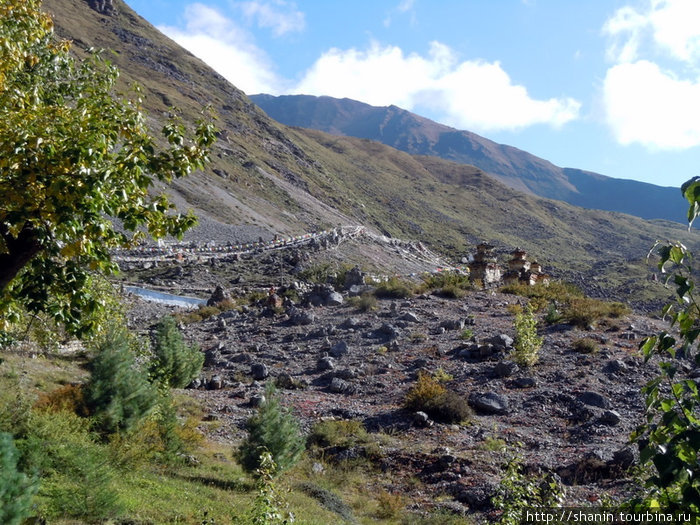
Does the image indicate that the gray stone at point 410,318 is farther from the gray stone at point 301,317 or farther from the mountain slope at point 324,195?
the mountain slope at point 324,195

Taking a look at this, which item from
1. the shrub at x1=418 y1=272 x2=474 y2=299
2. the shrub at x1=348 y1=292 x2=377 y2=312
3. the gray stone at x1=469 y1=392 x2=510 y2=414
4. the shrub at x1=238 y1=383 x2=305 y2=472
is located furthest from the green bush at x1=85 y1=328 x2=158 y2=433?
the shrub at x1=418 y1=272 x2=474 y2=299

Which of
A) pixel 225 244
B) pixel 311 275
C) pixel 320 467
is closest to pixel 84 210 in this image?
pixel 320 467

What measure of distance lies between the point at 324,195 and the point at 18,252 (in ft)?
240

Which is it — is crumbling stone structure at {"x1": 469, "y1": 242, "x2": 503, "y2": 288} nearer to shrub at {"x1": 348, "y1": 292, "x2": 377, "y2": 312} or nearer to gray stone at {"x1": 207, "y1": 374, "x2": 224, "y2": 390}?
shrub at {"x1": 348, "y1": 292, "x2": 377, "y2": 312}

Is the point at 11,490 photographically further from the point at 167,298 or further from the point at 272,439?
the point at 167,298

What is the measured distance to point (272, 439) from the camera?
7.89 m

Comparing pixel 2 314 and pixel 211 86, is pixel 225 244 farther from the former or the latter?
pixel 211 86

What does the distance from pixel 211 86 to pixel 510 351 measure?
96.3 meters

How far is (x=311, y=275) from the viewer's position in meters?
32.3

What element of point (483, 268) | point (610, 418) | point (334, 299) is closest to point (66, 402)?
point (610, 418)

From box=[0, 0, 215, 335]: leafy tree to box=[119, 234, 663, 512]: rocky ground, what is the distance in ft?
14.5

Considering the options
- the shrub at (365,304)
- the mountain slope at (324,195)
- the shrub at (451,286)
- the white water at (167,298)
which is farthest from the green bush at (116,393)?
the mountain slope at (324,195)

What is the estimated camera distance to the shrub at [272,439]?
781cm

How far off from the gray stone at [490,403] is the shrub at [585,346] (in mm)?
4082
